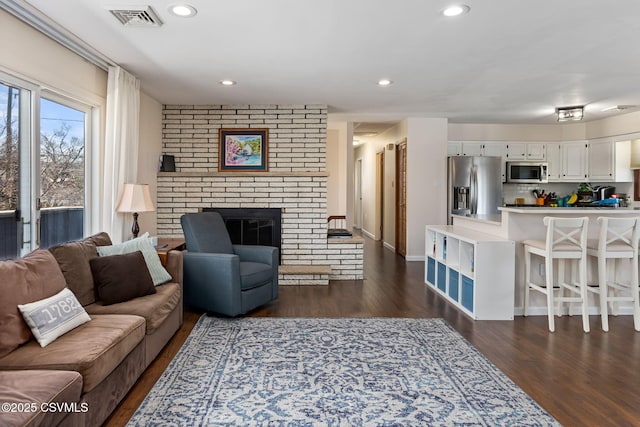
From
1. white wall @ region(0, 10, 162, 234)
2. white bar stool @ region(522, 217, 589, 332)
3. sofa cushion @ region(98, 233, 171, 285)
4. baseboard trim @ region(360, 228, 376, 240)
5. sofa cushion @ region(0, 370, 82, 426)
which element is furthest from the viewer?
baseboard trim @ region(360, 228, 376, 240)

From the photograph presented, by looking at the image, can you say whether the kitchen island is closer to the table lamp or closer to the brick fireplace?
the brick fireplace

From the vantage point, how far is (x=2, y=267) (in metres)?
2.08

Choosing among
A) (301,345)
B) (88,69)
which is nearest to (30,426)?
(301,345)

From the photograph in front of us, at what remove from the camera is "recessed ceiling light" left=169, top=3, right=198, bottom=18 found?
8.78 feet

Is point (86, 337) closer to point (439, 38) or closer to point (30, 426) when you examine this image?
point (30, 426)

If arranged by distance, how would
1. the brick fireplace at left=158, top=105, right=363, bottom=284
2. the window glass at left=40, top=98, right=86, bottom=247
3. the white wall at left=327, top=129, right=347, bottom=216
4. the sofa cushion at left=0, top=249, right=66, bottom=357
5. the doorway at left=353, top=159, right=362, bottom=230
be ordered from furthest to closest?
the doorway at left=353, top=159, right=362, bottom=230 < the white wall at left=327, top=129, right=347, bottom=216 < the brick fireplace at left=158, top=105, right=363, bottom=284 < the window glass at left=40, top=98, right=86, bottom=247 < the sofa cushion at left=0, top=249, right=66, bottom=357

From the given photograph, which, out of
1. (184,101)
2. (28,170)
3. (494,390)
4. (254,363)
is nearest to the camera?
(494,390)

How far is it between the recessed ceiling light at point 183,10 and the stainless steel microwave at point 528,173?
609 centimetres

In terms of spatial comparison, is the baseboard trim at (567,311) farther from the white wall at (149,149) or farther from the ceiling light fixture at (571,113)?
the white wall at (149,149)

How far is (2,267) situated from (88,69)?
90.3 inches

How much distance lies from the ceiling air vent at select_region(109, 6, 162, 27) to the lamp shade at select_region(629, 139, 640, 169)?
7.04 metres

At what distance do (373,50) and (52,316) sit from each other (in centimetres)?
298

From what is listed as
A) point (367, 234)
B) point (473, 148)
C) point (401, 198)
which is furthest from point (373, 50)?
point (367, 234)

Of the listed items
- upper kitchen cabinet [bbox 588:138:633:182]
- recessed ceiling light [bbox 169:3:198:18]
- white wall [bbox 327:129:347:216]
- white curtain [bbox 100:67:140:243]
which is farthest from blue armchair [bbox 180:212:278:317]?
upper kitchen cabinet [bbox 588:138:633:182]
